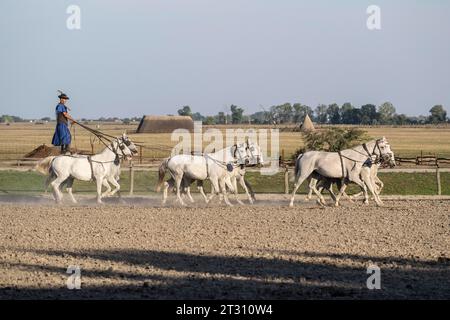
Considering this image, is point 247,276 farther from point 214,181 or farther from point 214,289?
point 214,181

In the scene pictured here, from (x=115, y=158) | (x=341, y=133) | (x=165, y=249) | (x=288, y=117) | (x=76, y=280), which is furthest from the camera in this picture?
(x=288, y=117)

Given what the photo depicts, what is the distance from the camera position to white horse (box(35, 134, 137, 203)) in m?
22.9

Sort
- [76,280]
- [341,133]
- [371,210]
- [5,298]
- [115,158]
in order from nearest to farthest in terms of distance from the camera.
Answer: [5,298] < [76,280] < [371,210] < [115,158] < [341,133]

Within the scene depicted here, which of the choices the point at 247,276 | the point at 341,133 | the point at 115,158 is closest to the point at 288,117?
the point at 341,133

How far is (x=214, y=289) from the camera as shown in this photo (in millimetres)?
11156

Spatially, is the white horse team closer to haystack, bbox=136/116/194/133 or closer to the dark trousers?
the dark trousers

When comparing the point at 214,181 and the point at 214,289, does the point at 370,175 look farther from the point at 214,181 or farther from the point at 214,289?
the point at 214,289

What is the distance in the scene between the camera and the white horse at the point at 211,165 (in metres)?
22.7

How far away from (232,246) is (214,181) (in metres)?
7.65

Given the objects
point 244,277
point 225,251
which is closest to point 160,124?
point 225,251

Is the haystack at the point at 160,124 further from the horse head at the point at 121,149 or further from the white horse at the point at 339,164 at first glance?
the white horse at the point at 339,164

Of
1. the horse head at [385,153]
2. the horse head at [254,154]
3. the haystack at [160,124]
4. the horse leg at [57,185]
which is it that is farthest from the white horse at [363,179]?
the haystack at [160,124]

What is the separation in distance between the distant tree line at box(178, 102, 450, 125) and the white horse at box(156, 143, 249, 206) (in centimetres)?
11902
